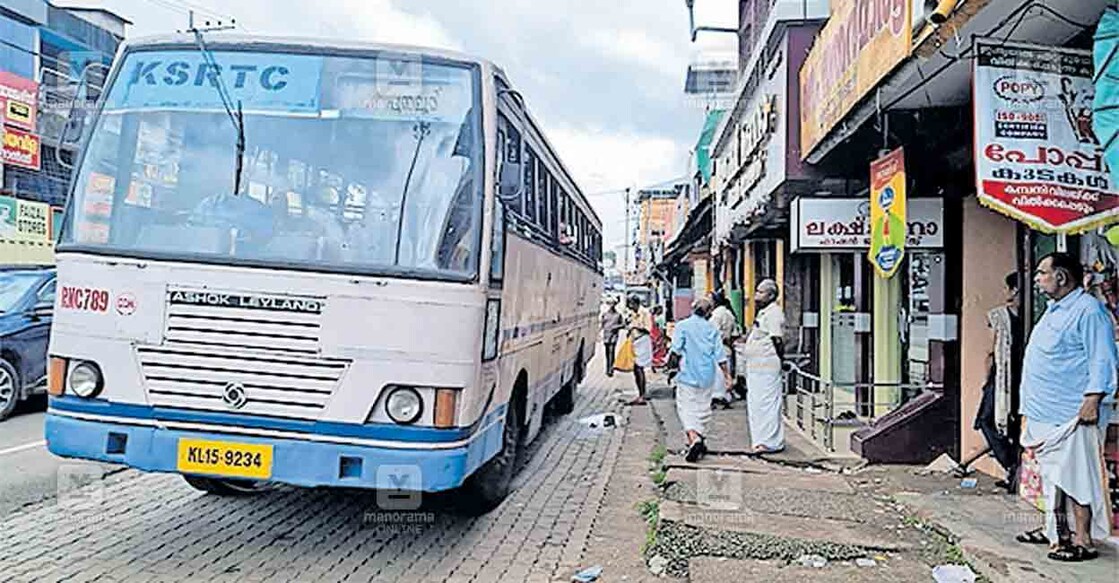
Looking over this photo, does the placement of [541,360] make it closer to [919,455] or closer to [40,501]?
[919,455]

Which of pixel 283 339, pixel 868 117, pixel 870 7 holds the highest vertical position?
pixel 870 7

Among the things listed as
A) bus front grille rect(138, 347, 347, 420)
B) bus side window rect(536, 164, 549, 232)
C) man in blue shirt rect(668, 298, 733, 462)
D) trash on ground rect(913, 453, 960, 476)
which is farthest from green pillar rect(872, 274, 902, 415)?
bus front grille rect(138, 347, 347, 420)

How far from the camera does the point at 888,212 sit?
7.98 meters

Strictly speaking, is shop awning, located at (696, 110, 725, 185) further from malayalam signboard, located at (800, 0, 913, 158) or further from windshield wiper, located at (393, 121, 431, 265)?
windshield wiper, located at (393, 121, 431, 265)

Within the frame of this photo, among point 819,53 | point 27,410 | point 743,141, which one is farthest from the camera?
point 743,141

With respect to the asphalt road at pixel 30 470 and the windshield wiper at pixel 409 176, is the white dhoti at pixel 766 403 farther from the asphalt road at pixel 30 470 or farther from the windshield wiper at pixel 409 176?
the asphalt road at pixel 30 470

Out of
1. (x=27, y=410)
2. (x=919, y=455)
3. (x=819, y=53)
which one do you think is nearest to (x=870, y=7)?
(x=819, y=53)

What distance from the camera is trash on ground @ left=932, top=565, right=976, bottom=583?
18.6 feet

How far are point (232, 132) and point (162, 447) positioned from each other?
6.09ft

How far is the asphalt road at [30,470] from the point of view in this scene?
7844mm

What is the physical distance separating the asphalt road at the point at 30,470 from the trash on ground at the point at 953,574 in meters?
6.29

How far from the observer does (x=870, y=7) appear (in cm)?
694

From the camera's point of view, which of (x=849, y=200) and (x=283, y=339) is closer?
(x=283, y=339)

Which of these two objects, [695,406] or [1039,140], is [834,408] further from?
[1039,140]
